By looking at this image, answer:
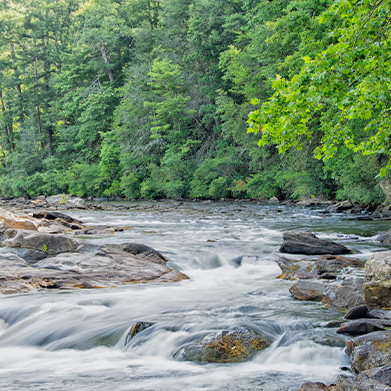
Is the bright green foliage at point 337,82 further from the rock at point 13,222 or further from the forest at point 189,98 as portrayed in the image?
the rock at point 13,222

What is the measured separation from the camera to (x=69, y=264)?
832cm

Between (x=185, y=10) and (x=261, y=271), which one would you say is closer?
(x=261, y=271)

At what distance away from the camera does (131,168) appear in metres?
38.3

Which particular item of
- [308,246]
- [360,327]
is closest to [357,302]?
[360,327]

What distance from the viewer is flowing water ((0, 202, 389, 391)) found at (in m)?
4.27

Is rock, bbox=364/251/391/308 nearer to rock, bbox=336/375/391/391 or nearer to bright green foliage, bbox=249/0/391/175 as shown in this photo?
bright green foliage, bbox=249/0/391/175

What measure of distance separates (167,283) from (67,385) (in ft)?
12.9

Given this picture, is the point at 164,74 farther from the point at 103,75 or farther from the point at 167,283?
the point at 167,283

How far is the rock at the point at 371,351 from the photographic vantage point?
12.5 ft

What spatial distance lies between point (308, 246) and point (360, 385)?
22.7 feet

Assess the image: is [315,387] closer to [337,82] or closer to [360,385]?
[360,385]

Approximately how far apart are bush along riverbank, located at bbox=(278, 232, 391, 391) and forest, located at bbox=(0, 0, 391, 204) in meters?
2.06

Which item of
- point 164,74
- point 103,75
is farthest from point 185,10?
point 103,75

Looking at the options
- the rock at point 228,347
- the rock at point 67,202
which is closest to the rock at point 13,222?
the rock at point 228,347
